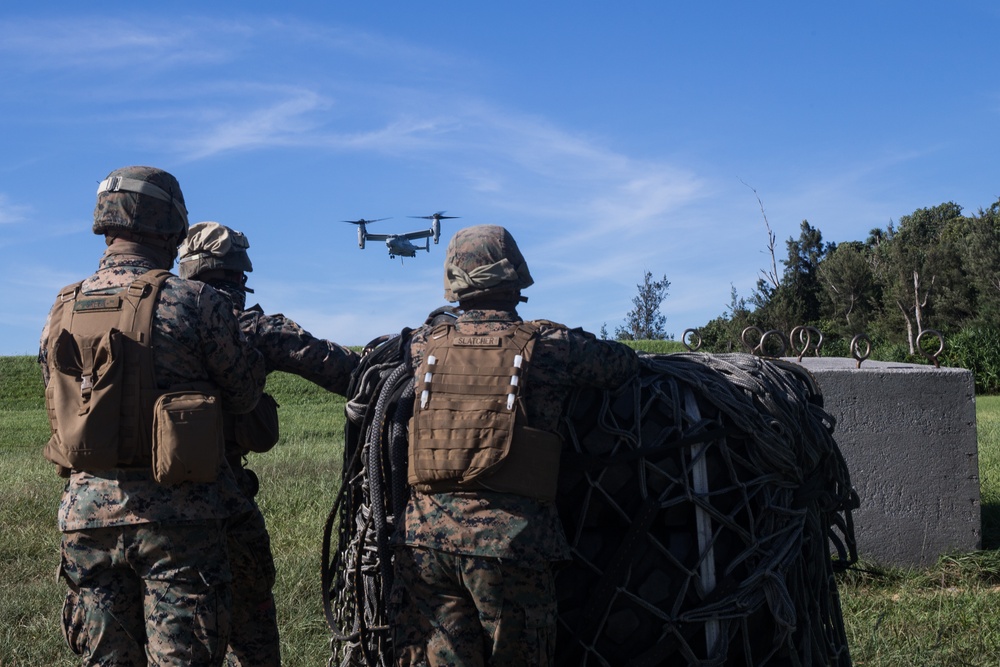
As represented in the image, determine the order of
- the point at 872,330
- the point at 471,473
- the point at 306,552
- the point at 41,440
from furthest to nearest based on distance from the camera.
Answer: the point at 872,330 < the point at 41,440 < the point at 306,552 < the point at 471,473

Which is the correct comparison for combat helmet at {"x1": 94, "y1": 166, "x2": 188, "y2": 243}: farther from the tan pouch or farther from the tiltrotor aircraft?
the tiltrotor aircraft

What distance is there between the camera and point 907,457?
22.2ft

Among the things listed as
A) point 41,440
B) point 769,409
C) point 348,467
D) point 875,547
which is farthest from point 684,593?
point 41,440

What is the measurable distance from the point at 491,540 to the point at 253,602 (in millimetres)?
1376

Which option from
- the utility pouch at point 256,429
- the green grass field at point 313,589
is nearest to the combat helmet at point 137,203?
the utility pouch at point 256,429

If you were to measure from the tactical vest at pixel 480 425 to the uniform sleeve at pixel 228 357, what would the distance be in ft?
2.23

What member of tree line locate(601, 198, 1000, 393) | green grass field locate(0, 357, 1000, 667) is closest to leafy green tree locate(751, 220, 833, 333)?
tree line locate(601, 198, 1000, 393)

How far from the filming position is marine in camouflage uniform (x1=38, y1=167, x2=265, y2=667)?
3.42 metres

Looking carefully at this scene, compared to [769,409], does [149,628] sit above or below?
below

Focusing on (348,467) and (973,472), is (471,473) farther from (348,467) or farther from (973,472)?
(973,472)

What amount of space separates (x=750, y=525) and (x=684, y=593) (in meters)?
0.39

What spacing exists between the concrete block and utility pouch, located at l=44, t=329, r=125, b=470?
482cm

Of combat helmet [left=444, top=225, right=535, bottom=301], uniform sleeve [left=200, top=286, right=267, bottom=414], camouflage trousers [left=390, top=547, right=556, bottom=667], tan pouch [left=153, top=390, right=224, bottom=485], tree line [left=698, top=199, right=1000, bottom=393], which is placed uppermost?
tree line [left=698, top=199, right=1000, bottom=393]

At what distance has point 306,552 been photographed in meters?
6.75
